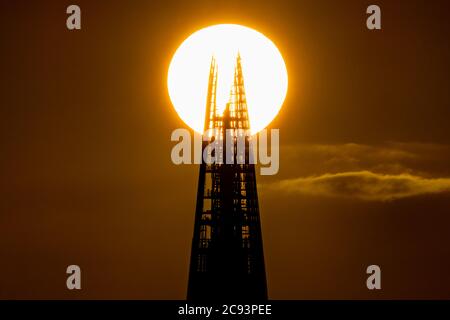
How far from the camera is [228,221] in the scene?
5841cm

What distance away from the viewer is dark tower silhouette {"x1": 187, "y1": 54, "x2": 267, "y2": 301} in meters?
57.7

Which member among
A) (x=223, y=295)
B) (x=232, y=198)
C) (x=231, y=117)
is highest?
(x=231, y=117)

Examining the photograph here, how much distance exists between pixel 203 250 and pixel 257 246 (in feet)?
10.4

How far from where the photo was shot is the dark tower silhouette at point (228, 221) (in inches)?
2272

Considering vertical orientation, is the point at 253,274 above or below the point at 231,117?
below
